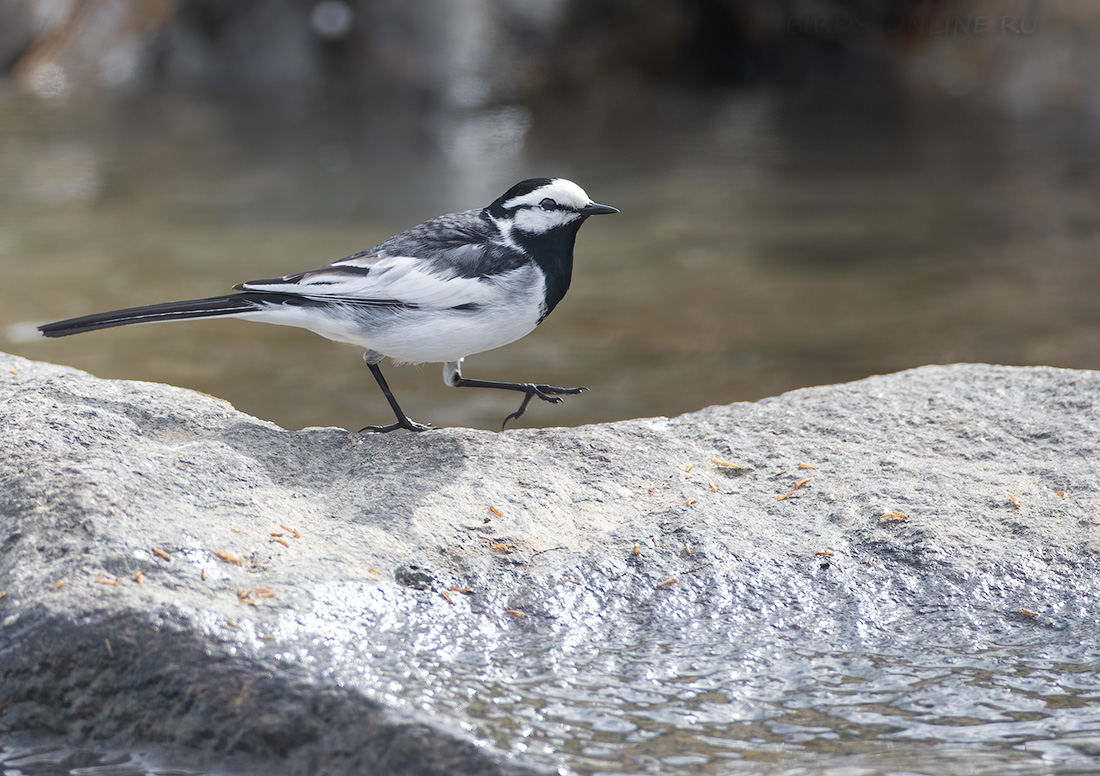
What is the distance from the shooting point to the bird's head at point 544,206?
3.90 metres

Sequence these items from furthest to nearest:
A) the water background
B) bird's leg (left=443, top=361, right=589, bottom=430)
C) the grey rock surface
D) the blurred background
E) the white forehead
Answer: the blurred background
the water background
bird's leg (left=443, top=361, right=589, bottom=430)
the white forehead
the grey rock surface

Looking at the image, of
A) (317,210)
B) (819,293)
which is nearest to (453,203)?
(317,210)

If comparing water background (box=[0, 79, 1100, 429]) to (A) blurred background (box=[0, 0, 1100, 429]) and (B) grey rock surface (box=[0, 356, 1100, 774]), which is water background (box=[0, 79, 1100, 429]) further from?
(B) grey rock surface (box=[0, 356, 1100, 774])

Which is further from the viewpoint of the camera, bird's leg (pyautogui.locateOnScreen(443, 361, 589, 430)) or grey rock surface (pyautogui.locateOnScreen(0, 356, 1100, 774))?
bird's leg (pyautogui.locateOnScreen(443, 361, 589, 430))

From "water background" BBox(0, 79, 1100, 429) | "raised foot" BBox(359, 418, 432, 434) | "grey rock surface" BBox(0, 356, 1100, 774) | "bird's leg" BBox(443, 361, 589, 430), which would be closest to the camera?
"grey rock surface" BBox(0, 356, 1100, 774)

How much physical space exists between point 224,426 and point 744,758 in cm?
208

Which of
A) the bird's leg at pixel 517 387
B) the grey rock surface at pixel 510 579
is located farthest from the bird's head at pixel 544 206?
the grey rock surface at pixel 510 579

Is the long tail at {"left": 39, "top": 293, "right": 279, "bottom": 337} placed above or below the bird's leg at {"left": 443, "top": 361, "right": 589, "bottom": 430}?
above

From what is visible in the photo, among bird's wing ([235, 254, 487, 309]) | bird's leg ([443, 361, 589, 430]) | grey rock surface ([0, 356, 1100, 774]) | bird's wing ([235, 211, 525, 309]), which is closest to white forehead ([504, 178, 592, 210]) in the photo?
bird's wing ([235, 211, 525, 309])

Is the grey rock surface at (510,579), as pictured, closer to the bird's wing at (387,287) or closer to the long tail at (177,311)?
the long tail at (177,311)

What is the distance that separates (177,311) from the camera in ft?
12.4

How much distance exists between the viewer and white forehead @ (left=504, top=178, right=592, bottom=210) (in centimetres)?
389

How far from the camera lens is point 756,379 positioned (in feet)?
24.2

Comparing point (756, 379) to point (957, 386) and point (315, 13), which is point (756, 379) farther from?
point (315, 13)
